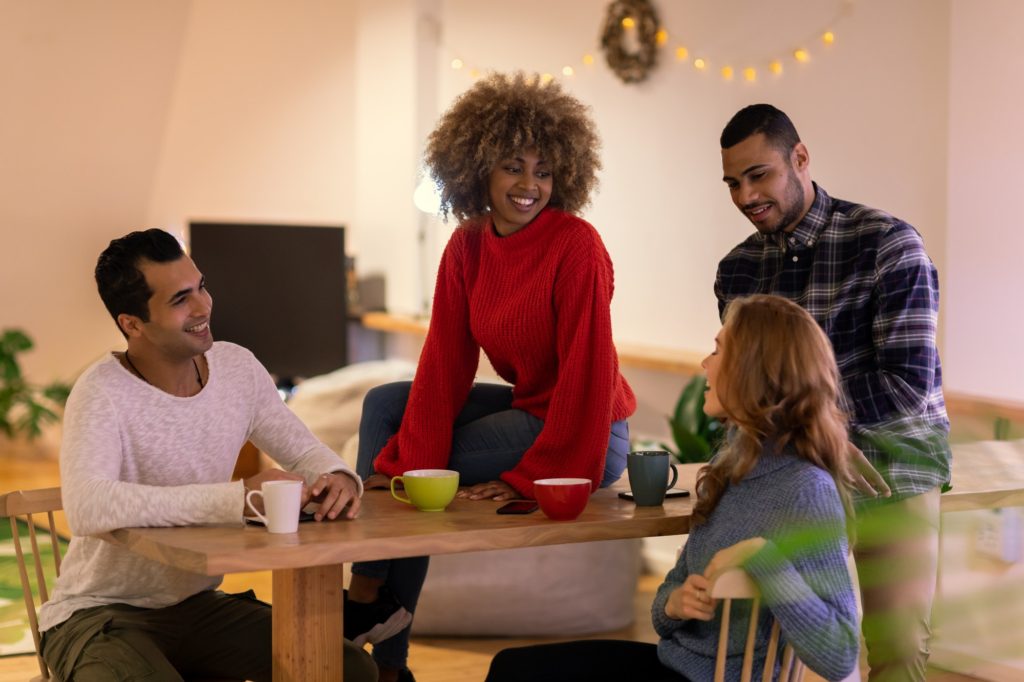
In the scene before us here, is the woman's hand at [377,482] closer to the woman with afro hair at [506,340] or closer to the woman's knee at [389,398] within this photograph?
the woman with afro hair at [506,340]

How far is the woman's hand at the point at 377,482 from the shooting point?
224 cm

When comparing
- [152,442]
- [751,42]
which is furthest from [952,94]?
[152,442]

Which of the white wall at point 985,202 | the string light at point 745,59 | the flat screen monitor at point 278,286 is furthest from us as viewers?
the flat screen monitor at point 278,286

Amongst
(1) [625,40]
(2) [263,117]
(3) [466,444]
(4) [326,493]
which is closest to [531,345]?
(3) [466,444]

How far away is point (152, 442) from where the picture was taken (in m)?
2.01

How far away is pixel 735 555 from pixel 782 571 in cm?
6

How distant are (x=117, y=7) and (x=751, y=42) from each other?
393 centimetres

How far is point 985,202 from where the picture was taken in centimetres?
317

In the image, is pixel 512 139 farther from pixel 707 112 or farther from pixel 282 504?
pixel 707 112

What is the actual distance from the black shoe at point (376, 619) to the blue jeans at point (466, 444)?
0.03 meters

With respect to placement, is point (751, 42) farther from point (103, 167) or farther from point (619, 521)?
→ point (103, 167)

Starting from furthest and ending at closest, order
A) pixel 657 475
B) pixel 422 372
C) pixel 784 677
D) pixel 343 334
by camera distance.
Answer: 1. pixel 343 334
2. pixel 422 372
3. pixel 657 475
4. pixel 784 677

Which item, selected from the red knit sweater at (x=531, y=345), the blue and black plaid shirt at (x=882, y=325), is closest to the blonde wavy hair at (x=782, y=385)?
the blue and black plaid shirt at (x=882, y=325)

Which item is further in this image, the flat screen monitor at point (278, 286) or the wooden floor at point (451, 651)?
the flat screen monitor at point (278, 286)
